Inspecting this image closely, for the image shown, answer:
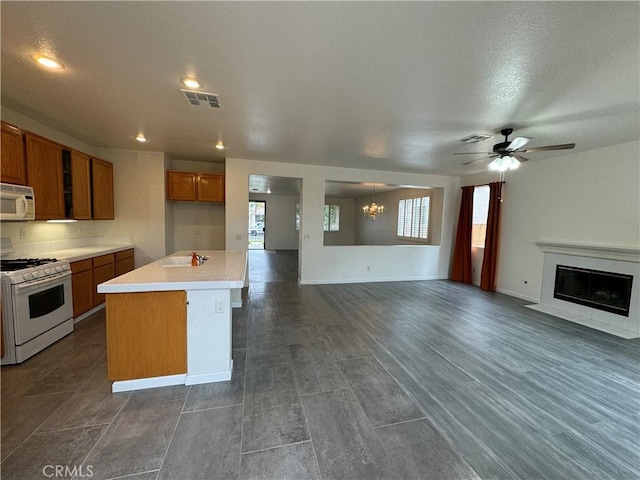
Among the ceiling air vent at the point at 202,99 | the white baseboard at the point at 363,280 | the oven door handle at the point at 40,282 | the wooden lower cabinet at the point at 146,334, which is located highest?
the ceiling air vent at the point at 202,99

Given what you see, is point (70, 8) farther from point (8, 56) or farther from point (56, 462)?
point (56, 462)

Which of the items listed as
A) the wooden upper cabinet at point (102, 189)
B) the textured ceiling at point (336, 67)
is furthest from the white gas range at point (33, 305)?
the textured ceiling at point (336, 67)

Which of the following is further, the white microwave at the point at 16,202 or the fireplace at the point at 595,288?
the fireplace at the point at 595,288

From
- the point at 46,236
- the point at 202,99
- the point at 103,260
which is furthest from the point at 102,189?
the point at 202,99

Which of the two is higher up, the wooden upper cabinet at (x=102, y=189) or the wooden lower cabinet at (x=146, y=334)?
the wooden upper cabinet at (x=102, y=189)

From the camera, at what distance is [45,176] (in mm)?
3105

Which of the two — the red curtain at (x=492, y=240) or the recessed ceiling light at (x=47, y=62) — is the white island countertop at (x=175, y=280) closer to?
the recessed ceiling light at (x=47, y=62)

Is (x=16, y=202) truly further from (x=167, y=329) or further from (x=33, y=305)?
(x=167, y=329)

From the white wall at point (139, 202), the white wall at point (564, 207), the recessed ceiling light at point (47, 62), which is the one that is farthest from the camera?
the white wall at point (139, 202)

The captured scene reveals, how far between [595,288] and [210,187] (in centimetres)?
693

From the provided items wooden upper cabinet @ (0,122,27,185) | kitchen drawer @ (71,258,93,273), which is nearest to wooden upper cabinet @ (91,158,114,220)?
kitchen drawer @ (71,258,93,273)

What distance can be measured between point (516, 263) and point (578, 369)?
3092mm

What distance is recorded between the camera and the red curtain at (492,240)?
545cm

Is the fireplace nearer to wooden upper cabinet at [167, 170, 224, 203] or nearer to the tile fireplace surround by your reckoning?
the tile fireplace surround
